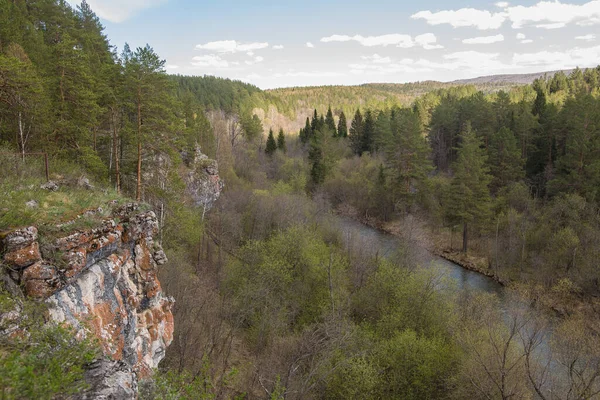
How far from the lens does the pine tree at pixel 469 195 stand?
3247 centimetres

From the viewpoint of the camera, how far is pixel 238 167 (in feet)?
164

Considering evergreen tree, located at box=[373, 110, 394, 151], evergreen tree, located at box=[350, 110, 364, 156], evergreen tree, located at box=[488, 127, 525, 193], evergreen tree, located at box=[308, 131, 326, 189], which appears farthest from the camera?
evergreen tree, located at box=[350, 110, 364, 156]

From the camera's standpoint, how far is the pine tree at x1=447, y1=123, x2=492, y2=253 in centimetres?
3247

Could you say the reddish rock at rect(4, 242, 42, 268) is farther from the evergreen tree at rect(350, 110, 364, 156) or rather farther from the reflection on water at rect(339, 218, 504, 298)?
the evergreen tree at rect(350, 110, 364, 156)

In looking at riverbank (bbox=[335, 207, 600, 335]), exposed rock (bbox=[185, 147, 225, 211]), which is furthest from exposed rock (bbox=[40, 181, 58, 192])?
riverbank (bbox=[335, 207, 600, 335])

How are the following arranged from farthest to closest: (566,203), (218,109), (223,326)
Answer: (218,109)
(566,203)
(223,326)

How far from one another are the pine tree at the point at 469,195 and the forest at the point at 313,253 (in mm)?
163

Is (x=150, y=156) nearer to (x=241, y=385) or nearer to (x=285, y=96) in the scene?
(x=241, y=385)

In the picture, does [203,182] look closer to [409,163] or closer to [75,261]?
[409,163]

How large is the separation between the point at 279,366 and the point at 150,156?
37.3ft

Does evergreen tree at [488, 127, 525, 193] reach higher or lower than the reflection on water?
higher

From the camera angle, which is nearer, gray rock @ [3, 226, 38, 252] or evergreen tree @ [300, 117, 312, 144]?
gray rock @ [3, 226, 38, 252]

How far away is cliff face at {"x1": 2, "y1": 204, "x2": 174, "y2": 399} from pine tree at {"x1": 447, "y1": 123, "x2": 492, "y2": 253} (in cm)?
2763

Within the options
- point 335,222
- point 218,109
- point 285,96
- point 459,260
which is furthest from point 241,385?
point 285,96
